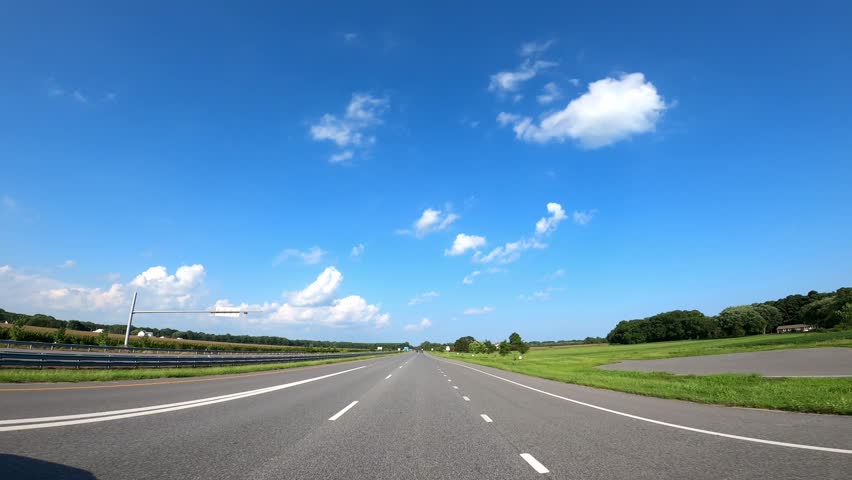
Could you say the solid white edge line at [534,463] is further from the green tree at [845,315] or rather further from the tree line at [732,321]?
the tree line at [732,321]

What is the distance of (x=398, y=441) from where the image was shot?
291 inches

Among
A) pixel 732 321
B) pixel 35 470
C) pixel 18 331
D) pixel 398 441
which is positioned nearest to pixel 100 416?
pixel 35 470

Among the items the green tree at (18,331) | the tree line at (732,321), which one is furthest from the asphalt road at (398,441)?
the tree line at (732,321)

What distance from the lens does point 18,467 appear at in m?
4.81

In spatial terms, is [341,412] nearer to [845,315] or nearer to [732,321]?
[845,315]

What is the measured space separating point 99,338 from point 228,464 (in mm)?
64033

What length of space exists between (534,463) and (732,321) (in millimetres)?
125856

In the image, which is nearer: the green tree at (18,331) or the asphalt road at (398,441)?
the asphalt road at (398,441)

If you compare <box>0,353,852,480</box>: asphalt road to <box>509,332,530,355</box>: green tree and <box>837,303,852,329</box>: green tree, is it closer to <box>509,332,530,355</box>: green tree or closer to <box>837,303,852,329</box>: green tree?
<box>837,303,852,329</box>: green tree

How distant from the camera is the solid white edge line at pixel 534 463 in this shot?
539 cm

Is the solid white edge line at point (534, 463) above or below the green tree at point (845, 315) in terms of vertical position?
below

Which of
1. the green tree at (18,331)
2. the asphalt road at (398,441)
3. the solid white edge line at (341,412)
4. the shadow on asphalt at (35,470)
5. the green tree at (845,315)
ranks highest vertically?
the green tree at (845,315)

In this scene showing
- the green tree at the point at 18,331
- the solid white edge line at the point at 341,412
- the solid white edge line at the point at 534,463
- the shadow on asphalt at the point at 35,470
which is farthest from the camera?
the green tree at the point at 18,331

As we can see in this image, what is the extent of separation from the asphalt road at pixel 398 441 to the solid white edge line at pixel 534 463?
25 millimetres
